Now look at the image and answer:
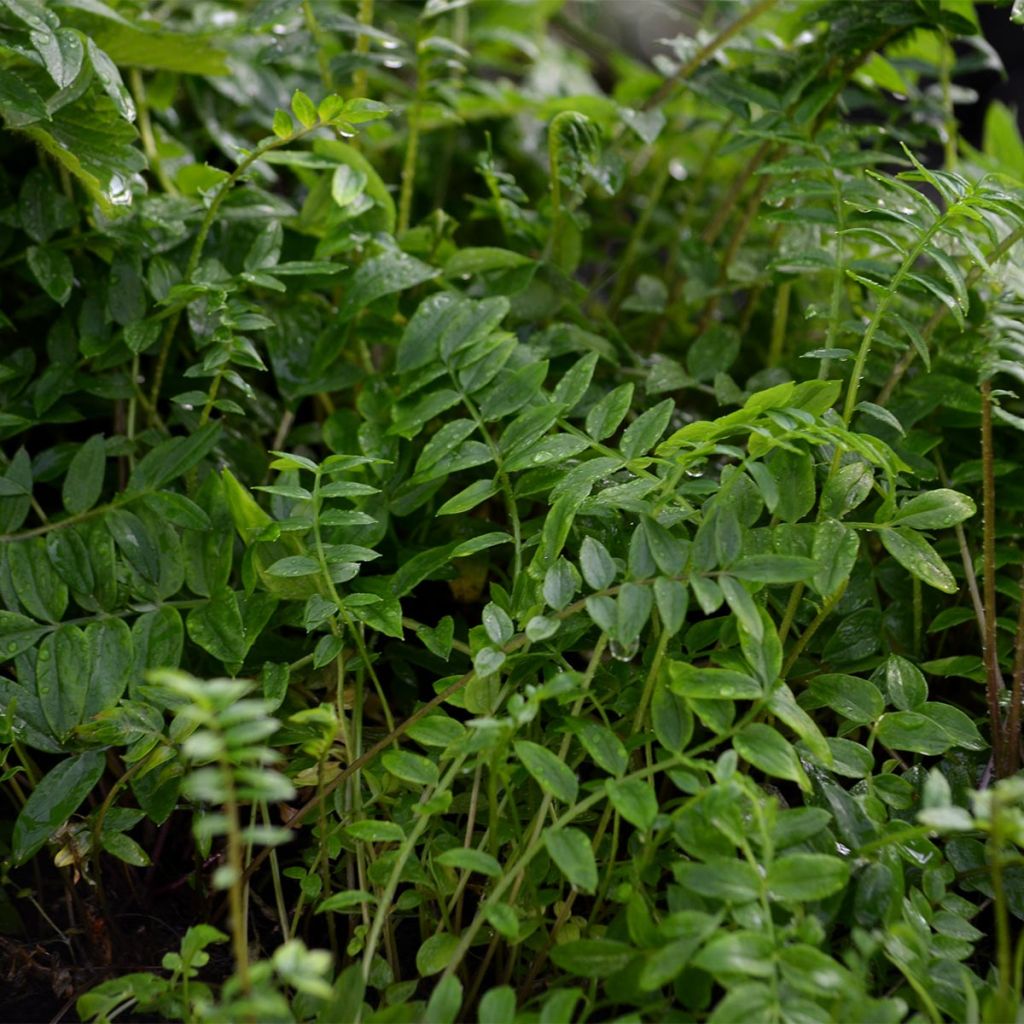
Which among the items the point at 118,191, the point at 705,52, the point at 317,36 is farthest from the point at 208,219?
the point at 705,52

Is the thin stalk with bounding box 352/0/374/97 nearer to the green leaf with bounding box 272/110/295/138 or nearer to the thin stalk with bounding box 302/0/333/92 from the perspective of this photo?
the thin stalk with bounding box 302/0/333/92

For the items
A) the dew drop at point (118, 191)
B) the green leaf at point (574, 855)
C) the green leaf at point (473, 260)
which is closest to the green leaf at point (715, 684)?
the green leaf at point (574, 855)

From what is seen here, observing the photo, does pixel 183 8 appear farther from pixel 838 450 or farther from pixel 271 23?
pixel 838 450

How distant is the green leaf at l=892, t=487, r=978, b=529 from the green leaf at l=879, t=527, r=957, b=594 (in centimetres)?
1

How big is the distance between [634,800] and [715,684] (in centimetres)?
9

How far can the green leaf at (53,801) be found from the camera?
726mm

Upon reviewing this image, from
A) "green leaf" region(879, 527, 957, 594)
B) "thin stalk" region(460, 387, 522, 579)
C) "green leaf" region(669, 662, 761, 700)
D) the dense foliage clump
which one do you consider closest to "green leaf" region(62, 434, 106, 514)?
the dense foliage clump

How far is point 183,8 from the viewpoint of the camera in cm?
142

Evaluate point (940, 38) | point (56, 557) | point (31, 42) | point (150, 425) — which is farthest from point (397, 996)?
point (940, 38)

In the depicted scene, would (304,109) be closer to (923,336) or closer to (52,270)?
(52,270)

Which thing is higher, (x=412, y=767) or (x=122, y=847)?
(x=412, y=767)

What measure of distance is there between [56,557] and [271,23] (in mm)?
571

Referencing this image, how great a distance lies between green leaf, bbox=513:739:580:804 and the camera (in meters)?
0.62

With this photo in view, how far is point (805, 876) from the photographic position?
58 centimetres
